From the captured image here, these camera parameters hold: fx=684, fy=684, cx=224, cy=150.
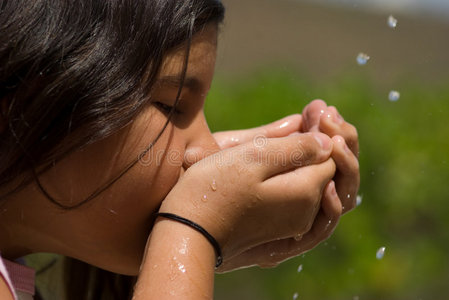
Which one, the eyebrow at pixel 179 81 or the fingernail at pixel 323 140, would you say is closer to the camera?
the eyebrow at pixel 179 81

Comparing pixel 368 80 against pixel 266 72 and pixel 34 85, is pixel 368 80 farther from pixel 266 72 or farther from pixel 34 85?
pixel 34 85

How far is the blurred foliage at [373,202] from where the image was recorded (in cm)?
535

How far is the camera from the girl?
1.54 m

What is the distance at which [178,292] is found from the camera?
151 cm

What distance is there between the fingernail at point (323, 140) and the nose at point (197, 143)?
276mm

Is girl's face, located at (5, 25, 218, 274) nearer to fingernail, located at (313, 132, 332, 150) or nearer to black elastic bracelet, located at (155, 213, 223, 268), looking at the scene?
black elastic bracelet, located at (155, 213, 223, 268)

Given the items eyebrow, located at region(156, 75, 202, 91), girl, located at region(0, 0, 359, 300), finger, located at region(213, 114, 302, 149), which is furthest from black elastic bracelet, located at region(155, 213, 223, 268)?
finger, located at region(213, 114, 302, 149)

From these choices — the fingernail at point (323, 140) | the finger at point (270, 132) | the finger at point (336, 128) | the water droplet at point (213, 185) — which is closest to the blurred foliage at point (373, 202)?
the finger at point (270, 132)

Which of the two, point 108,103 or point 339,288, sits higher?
point 108,103

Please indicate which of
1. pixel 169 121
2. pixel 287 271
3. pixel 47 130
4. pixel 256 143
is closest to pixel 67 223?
pixel 47 130

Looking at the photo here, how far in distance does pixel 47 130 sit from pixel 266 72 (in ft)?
15.1

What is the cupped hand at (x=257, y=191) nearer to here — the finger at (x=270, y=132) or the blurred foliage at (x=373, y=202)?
the finger at (x=270, y=132)

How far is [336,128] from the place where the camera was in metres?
1.94

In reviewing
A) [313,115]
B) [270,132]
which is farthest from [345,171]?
[270,132]
